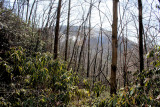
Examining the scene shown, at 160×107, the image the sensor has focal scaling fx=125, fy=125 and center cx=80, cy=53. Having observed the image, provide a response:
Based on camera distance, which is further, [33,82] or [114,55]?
[33,82]

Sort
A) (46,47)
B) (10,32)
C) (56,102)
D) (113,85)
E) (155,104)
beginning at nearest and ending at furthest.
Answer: (155,104) < (113,85) < (56,102) < (10,32) < (46,47)

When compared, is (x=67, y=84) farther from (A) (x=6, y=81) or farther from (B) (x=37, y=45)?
(B) (x=37, y=45)

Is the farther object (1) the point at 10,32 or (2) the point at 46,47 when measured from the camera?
(2) the point at 46,47

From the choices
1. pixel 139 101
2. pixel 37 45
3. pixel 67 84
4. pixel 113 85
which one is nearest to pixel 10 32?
pixel 37 45

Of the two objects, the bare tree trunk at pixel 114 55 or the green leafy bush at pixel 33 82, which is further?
the green leafy bush at pixel 33 82

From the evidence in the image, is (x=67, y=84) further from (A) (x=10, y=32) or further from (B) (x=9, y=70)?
(A) (x=10, y=32)

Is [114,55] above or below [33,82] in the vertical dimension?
above

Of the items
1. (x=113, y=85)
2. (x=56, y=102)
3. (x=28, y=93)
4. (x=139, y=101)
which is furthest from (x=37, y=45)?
(x=139, y=101)

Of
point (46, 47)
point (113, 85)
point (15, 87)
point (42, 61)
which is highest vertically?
point (46, 47)

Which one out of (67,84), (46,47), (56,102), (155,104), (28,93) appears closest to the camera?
(155,104)

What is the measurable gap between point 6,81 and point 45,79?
118 centimetres

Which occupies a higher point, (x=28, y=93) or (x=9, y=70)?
(x=9, y=70)

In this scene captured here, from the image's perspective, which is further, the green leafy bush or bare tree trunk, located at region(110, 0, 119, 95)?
the green leafy bush

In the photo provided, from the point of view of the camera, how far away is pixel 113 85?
2.80 meters
